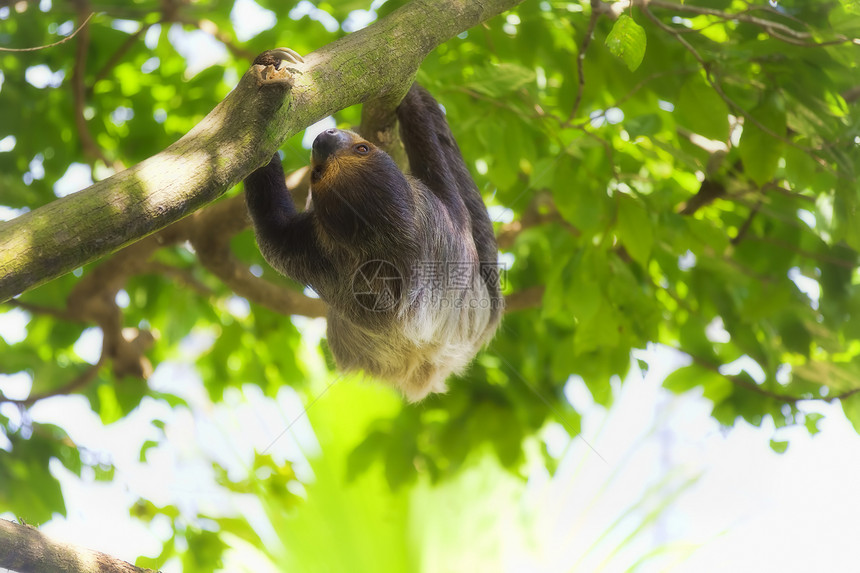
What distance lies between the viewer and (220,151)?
1.84 meters

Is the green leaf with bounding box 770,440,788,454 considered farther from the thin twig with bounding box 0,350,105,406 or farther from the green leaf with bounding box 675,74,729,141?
the thin twig with bounding box 0,350,105,406

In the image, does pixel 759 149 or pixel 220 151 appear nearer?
pixel 220 151

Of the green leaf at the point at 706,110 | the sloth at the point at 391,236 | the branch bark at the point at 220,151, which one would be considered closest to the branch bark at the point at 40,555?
the branch bark at the point at 220,151

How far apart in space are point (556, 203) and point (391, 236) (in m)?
1.05

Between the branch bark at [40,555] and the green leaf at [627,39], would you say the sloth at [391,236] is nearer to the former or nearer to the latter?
the green leaf at [627,39]

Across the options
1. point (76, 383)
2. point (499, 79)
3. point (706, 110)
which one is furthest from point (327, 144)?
point (76, 383)

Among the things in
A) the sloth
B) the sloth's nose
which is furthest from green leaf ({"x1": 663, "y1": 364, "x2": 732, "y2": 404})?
the sloth's nose

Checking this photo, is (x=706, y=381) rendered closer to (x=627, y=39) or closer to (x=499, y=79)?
(x=499, y=79)

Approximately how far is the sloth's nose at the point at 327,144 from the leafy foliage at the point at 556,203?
1.64 ft

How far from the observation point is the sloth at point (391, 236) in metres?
2.79

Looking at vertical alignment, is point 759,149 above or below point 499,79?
below

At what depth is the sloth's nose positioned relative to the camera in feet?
9.43

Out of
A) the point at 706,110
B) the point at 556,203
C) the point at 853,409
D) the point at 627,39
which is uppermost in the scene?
the point at 627,39

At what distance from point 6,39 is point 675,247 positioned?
12.5 ft
